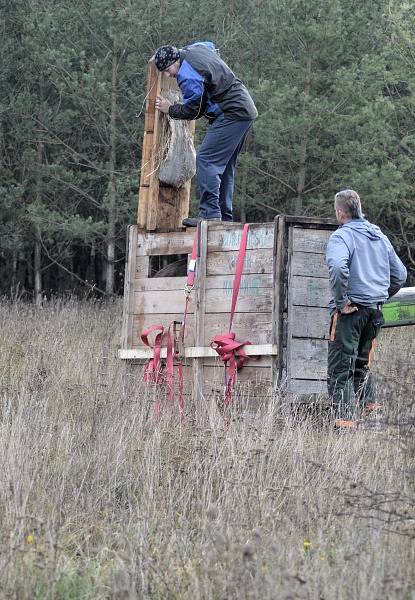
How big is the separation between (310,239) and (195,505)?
9.23 ft

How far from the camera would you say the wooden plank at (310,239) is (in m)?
6.88

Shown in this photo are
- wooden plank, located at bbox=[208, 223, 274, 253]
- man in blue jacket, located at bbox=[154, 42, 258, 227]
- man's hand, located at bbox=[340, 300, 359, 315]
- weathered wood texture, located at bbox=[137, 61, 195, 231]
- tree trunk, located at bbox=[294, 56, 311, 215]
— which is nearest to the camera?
man's hand, located at bbox=[340, 300, 359, 315]

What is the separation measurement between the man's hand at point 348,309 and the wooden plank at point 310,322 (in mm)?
221

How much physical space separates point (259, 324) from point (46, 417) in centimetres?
163

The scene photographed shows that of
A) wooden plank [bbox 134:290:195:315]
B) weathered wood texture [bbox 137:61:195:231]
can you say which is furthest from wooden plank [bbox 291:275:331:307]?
weathered wood texture [bbox 137:61:195:231]

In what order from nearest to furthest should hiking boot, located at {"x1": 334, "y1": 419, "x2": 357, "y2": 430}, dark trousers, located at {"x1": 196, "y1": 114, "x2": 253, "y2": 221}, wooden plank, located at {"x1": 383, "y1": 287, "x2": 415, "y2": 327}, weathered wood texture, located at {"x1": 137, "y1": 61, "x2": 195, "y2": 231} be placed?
1. hiking boot, located at {"x1": 334, "y1": 419, "x2": 357, "y2": 430}
2. dark trousers, located at {"x1": 196, "y1": 114, "x2": 253, "y2": 221}
3. weathered wood texture, located at {"x1": 137, "y1": 61, "x2": 195, "y2": 231}
4. wooden plank, located at {"x1": 383, "y1": 287, "x2": 415, "y2": 327}

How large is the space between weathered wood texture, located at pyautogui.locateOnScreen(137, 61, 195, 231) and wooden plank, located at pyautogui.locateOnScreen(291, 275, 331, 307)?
1225 mm

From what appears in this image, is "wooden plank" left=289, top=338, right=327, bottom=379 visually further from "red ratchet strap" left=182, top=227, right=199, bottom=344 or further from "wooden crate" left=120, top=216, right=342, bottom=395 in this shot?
"red ratchet strap" left=182, top=227, right=199, bottom=344

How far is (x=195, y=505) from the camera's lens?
4.68 m

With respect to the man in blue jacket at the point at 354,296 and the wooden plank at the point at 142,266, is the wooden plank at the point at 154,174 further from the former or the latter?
the man in blue jacket at the point at 354,296

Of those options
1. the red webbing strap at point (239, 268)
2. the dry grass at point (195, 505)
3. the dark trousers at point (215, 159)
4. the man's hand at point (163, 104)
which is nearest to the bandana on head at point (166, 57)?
the man's hand at point (163, 104)

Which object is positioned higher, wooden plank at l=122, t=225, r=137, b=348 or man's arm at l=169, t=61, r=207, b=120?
man's arm at l=169, t=61, r=207, b=120

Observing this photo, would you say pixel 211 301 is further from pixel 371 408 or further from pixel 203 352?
pixel 371 408

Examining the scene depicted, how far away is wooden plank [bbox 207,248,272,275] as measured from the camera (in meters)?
6.88
